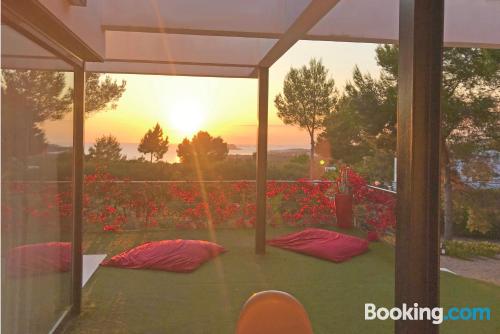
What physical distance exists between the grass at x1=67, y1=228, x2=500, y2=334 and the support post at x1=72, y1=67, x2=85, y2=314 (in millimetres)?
292

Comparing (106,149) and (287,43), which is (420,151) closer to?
(287,43)

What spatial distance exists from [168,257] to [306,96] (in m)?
11.8

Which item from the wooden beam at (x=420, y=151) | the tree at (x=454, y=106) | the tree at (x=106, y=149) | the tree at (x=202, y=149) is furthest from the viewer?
the tree at (x=202, y=149)

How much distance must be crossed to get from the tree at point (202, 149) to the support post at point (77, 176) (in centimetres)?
826

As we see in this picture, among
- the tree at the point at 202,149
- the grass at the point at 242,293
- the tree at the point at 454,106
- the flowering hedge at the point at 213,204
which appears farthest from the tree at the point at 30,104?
the tree at the point at 454,106

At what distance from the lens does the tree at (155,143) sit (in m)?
11.6

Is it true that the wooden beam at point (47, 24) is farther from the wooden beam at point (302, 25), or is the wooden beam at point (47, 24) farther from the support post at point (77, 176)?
the wooden beam at point (302, 25)

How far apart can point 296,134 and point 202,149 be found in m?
4.88

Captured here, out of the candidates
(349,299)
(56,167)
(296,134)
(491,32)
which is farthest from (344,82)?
(56,167)

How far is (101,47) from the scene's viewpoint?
4.25 m

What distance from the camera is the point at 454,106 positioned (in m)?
→ 11.0

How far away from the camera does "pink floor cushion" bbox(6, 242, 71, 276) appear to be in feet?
8.54

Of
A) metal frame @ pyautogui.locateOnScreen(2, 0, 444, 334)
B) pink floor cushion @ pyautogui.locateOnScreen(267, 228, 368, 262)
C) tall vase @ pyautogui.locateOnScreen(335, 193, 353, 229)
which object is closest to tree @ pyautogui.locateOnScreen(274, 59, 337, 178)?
tall vase @ pyautogui.locateOnScreen(335, 193, 353, 229)

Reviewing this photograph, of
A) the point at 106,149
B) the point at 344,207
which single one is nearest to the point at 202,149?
the point at 106,149
